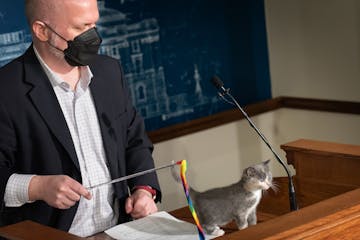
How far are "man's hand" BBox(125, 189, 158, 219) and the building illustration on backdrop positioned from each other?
2026 millimetres

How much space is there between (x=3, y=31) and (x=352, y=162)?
1.96 meters

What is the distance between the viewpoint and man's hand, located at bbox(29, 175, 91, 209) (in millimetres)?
2219

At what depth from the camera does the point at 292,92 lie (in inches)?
211

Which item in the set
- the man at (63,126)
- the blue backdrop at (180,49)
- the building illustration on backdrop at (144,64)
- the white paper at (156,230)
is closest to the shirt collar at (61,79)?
the man at (63,126)

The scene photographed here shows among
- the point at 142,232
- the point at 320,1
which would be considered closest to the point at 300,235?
the point at 142,232

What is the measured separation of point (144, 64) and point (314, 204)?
2.68 meters

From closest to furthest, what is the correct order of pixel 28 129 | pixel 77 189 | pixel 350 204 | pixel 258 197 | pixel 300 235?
pixel 300 235
pixel 350 204
pixel 77 189
pixel 28 129
pixel 258 197

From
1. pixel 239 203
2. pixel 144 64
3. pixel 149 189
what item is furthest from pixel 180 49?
pixel 149 189

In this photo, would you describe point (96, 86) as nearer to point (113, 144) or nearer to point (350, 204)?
point (113, 144)

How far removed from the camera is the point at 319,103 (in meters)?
5.15

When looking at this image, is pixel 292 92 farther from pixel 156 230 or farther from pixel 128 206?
pixel 156 230

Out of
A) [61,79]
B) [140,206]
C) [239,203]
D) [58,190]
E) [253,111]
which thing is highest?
[61,79]

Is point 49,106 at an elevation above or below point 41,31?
below

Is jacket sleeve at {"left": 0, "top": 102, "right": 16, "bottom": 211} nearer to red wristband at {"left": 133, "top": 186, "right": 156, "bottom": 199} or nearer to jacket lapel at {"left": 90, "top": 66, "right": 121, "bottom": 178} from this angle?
jacket lapel at {"left": 90, "top": 66, "right": 121, "bottom": 178}
